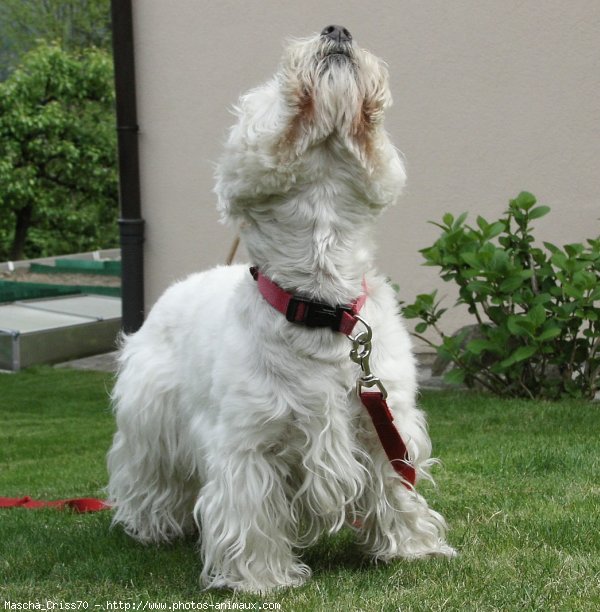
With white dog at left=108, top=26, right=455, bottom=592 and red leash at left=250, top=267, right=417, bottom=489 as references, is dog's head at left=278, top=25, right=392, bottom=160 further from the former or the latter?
red leash at left=250, top=267, right=417, bottom=489

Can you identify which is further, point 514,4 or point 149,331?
point 514,4

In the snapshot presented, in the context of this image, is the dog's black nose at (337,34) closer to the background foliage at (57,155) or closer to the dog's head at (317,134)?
the dog's head at (317,134)

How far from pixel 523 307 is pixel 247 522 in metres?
3.90

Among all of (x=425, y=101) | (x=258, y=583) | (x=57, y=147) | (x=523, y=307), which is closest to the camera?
(x=258, y=583)

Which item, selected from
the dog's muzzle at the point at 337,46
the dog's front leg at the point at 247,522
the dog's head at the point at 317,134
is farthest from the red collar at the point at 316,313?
the dog's muzzle at the point at 337,46

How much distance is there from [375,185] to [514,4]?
20.0 feet

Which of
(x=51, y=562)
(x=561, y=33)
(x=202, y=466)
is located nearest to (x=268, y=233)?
(x=202, y=466)

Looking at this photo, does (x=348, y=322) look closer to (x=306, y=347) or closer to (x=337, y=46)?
(x=306, y=347)

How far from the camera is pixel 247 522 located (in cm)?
349

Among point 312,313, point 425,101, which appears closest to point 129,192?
point 425,101

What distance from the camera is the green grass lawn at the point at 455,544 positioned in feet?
11.2

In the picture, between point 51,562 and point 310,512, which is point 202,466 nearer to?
point 310,512

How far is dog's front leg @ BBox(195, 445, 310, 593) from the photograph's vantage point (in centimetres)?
347

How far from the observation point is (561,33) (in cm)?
868
